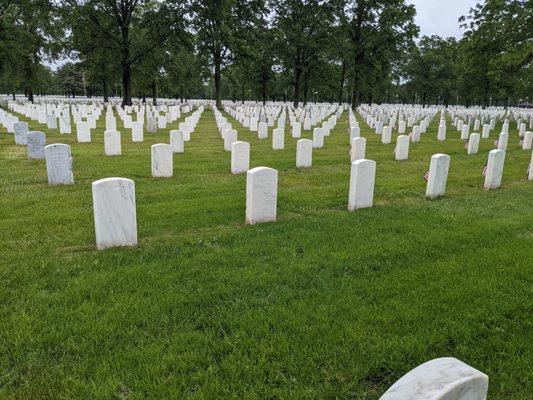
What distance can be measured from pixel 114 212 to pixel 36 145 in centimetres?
701

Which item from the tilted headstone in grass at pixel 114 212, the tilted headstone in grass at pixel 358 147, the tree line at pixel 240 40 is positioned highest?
the tree line at pixel 240 40

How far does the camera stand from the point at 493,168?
873cm

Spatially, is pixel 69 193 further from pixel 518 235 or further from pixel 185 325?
pixel 518 235

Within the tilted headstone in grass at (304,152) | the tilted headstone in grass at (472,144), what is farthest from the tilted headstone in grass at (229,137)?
the tilted headstone in grass at (472,144)

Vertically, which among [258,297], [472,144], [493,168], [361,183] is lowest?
[258,297]

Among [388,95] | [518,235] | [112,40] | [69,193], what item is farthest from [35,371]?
[388,95]

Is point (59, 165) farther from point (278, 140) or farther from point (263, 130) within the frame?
point (263, 130)

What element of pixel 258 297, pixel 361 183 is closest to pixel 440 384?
pixel 258 297

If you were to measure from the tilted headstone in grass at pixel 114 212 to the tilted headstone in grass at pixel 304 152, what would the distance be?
6.21 m

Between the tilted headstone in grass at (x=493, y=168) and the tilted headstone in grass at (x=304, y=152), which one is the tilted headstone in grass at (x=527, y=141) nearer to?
the tilted headstone in grass at (x=493, y=168)

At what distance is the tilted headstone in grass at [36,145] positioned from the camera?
10.4 m

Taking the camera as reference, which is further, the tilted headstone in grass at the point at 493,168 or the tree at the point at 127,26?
the tree at the point at 127,26

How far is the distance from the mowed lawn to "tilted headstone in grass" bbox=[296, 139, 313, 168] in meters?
3.41

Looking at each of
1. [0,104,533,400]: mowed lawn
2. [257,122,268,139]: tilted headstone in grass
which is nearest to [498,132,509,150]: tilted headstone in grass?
[0,104,533,400]: mowed lawn
